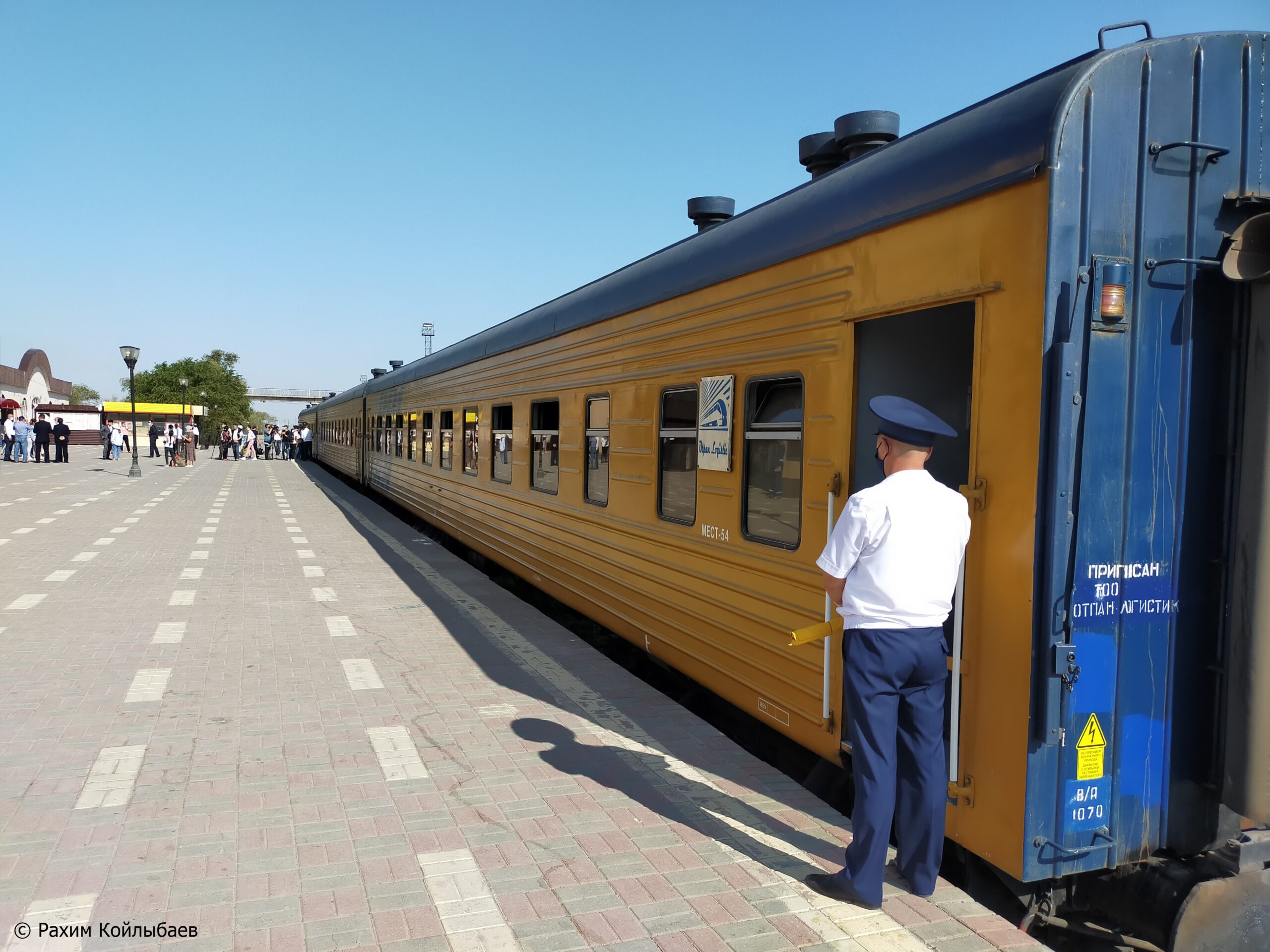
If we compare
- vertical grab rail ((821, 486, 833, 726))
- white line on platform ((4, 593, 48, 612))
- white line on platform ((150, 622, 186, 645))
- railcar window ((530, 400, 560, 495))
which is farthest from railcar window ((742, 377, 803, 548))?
white line on platform ((4, 593, 48, 612))

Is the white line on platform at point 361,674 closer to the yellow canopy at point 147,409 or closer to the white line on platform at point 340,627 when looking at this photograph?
the white line on platform at point 340,627

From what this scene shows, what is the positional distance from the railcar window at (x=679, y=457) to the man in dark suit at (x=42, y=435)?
32915 mm

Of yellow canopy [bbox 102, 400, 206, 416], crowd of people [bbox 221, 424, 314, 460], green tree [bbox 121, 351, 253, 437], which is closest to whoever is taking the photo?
crowd of people [bbox 221, 424, 314, 460]

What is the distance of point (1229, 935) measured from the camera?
2.98m

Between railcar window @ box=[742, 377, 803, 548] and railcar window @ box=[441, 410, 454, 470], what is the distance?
8180 millimetres

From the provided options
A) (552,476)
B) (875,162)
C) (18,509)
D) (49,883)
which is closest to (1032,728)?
(875,162)

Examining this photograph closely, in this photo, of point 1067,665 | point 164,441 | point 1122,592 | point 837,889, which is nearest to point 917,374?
point 1122,592

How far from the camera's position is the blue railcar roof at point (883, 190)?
3.08 m

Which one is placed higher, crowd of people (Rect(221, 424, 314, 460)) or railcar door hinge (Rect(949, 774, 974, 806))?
crowd of people (Rect(221, 424, 314, 460))

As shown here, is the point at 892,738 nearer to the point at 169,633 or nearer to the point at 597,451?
the point at 597,451

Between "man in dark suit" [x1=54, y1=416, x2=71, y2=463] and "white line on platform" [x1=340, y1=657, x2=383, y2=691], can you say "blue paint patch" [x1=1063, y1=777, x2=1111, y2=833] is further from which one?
"man in dark suit" [x1=54, y1=416, x2=71, y2=463]

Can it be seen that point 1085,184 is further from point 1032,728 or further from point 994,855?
point 994,855

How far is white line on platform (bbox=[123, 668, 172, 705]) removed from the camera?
5797 millimetres

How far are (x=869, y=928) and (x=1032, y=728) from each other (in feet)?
2.96
